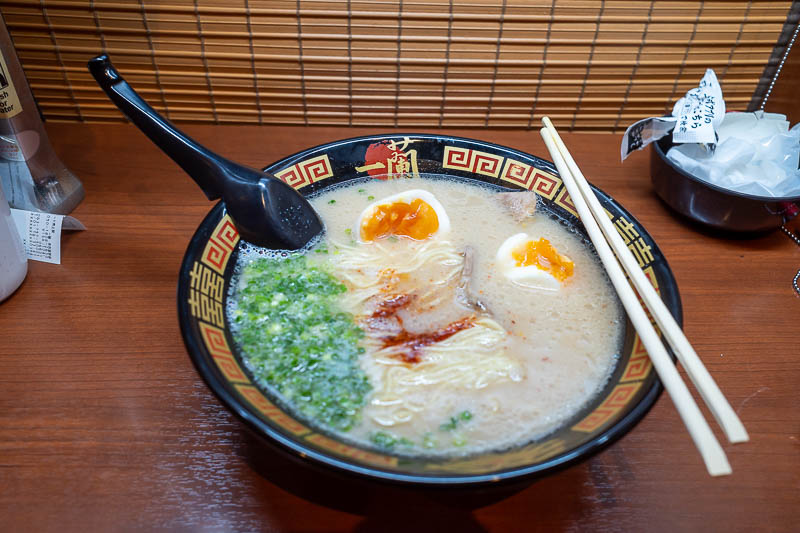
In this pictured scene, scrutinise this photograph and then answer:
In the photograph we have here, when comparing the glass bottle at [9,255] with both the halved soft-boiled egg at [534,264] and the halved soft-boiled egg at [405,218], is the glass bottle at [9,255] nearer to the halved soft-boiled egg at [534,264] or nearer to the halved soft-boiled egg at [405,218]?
the halved soft-boiled egg at [405,218]

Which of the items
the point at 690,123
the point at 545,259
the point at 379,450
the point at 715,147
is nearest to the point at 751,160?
the point at 715,147

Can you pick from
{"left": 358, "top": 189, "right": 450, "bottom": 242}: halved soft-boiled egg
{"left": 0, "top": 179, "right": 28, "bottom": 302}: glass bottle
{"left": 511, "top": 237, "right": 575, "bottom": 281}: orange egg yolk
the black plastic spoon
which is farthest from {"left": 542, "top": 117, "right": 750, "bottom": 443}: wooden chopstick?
{"left": 0, "top": 179, "right": 28, "bottom": 302}: glass bottle

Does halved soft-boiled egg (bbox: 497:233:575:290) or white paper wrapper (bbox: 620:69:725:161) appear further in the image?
white paper wrapper (bbox: 620:69:725:161)

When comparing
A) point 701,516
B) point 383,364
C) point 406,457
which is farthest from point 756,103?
point 406,457

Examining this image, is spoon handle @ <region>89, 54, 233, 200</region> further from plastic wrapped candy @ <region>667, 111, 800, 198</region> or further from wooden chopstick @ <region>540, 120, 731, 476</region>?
plastic wrapped candy @ <region>667, 111, 800, 198</region>

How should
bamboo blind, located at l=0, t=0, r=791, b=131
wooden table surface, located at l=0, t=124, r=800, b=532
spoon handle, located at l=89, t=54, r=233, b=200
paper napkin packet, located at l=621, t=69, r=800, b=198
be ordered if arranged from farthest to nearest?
1. bamboo blind, located at l=0, t=0, r=791, b=131
2. paper napkin packet, located at l=621, t=69, r=800, b=198
3. spoon handle, located at l=89, t=54, r=233, b=200
4. wooden table surface, located at l=0, t=124, r=800, b=532

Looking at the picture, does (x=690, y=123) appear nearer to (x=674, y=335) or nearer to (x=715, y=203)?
(x=715, y=203)

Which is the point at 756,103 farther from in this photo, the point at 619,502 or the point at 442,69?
the point at 619,502
